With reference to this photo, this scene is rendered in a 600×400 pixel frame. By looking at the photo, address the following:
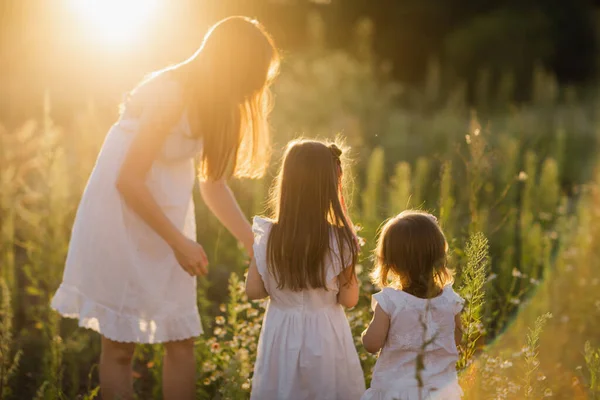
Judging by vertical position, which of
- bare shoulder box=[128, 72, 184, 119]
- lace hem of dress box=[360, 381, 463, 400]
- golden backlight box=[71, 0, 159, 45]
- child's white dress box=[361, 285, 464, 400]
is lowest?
lace hem of dress box=[360, 381, 463, 400]

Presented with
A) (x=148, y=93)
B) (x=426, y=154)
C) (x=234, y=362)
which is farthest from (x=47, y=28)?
(x=234, y=362)

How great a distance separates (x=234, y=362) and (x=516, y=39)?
51.8ft

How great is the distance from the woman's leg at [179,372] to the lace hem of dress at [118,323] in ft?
0.35

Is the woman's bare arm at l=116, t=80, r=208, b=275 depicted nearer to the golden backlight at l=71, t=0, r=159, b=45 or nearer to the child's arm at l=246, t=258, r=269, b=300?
the child's arm at l=246, t=258, r=269, b=300

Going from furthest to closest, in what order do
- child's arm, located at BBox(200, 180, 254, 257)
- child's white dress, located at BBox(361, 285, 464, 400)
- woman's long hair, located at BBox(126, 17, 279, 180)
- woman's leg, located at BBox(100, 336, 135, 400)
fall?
child's arm, located at BBox(200, 180, 254, 257), woman's leg, located at BBox(100, 336, 135, 400), woman's long hair, located at BBox(126, 17, 279, 180), child's white dress, located at BBox(361, 285, 464, 400)

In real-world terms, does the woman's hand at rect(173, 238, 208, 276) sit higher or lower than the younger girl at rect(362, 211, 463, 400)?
higher

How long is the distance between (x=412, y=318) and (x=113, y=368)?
114 cm

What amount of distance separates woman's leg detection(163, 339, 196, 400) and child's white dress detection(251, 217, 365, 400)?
1.13 feet

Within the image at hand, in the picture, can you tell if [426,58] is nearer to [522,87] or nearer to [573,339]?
[522,87]

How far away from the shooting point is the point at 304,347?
8.44ft

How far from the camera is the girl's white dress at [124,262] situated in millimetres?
2688

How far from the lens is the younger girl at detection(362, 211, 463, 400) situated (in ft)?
7.83

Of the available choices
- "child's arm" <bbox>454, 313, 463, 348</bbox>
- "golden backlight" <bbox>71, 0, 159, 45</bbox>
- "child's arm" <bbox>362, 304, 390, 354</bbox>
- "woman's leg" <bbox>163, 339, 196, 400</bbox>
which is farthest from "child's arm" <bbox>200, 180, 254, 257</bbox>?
"golden backlight" <bbox>71, 0, 159, 45</bbox>

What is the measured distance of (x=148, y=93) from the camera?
8.50 ft
